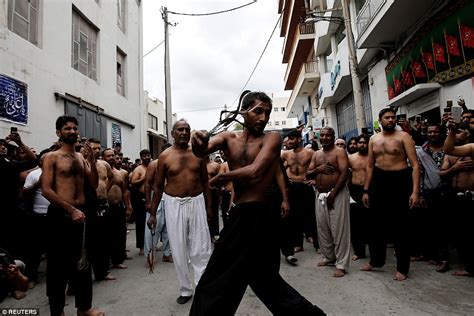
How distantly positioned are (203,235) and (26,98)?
6551mm

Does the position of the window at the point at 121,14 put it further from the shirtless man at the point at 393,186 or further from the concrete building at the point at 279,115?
the concrete building at the point at 279,115

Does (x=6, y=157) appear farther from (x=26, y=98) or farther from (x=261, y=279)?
(x=261, y=279)

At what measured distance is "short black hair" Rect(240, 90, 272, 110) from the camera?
90.5 inches

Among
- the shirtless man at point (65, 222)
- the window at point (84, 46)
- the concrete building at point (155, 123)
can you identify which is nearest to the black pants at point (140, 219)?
the shirtless man at point (65, 222)

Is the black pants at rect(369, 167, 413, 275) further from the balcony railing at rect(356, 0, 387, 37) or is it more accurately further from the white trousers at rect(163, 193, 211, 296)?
the balcony railing at rect(356, 0, 387, 37)

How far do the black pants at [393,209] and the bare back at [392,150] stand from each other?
0.25ft

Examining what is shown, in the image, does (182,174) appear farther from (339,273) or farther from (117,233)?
(339,273)

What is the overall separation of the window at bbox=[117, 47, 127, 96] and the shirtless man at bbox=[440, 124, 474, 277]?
1309 cm

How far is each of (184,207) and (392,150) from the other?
262 cm

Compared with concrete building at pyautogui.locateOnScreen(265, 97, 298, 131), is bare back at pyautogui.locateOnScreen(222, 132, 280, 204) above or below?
below

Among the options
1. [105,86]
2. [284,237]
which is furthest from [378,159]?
[105,86]

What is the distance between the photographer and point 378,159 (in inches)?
168

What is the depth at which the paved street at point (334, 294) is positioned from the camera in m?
3.16

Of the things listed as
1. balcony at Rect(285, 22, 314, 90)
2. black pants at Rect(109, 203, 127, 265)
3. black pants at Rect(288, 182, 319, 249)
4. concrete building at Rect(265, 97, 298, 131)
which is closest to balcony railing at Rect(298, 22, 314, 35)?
balcony at Rect(285, 22, 314, 90)
